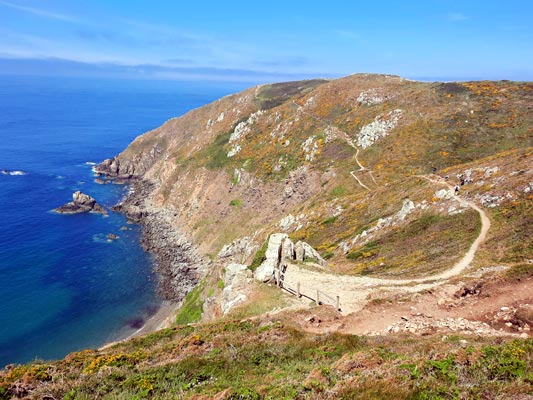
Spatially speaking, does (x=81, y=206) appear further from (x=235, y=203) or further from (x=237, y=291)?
(x=237, y=291)

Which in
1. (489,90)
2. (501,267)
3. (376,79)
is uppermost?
(376,79)

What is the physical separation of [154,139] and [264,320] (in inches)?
6147

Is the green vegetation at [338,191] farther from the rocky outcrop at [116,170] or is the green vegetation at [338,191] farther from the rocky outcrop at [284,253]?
the rocky outcrop at [116,170]

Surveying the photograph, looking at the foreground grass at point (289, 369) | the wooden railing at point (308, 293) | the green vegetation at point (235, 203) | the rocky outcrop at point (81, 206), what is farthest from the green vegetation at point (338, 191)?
the rocky outcrop at point (81, 206)

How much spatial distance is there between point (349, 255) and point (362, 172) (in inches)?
1286

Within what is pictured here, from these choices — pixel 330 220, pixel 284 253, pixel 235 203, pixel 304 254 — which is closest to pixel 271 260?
pixel 284 253

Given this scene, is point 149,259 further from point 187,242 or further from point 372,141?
point 372,141

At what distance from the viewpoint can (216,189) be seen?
107875 millimetres

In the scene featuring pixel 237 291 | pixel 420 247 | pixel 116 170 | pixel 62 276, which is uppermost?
pixel 116 170

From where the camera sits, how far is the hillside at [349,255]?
52.0 feet

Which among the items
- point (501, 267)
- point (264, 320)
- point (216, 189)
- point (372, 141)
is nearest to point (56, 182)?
point (216, 189)

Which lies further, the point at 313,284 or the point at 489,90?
the point at 489,90

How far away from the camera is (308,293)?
32656 millimetres

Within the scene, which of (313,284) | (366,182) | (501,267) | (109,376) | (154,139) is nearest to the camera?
(109,376)
